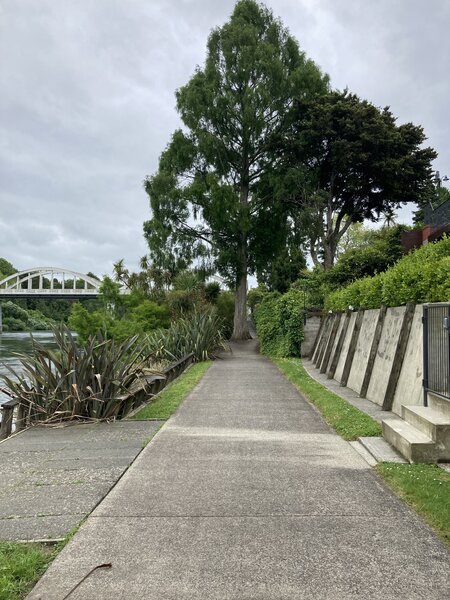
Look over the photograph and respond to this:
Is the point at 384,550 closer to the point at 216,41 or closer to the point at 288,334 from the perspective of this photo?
the point at 288,334

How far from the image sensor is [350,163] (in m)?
27.5

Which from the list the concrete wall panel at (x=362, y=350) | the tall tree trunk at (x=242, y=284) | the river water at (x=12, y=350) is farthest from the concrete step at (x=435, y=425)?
the tall tree trunk at (x=242, y=284)

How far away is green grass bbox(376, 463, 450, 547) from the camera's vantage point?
380 cm

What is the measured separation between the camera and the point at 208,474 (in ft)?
16.5

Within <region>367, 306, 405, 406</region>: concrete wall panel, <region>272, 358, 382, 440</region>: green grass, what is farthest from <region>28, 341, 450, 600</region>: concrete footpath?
Result: <region>367, 306, 405, 406</region>: concrete wall panel

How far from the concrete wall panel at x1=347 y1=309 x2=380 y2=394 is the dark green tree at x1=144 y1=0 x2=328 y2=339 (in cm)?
1900

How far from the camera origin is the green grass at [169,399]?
8570 millimetres

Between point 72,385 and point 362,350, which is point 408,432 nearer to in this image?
point 72,385

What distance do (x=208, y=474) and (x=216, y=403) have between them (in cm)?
476

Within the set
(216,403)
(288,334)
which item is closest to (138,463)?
(216,403)

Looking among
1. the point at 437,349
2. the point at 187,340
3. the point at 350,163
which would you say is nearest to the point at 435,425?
the point at 437,349

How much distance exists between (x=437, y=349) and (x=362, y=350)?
16.5ft

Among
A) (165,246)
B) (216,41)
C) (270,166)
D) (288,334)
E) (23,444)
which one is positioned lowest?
(23,444)

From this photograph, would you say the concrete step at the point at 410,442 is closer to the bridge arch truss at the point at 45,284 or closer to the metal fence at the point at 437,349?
the metal fence at the point at 437,349
